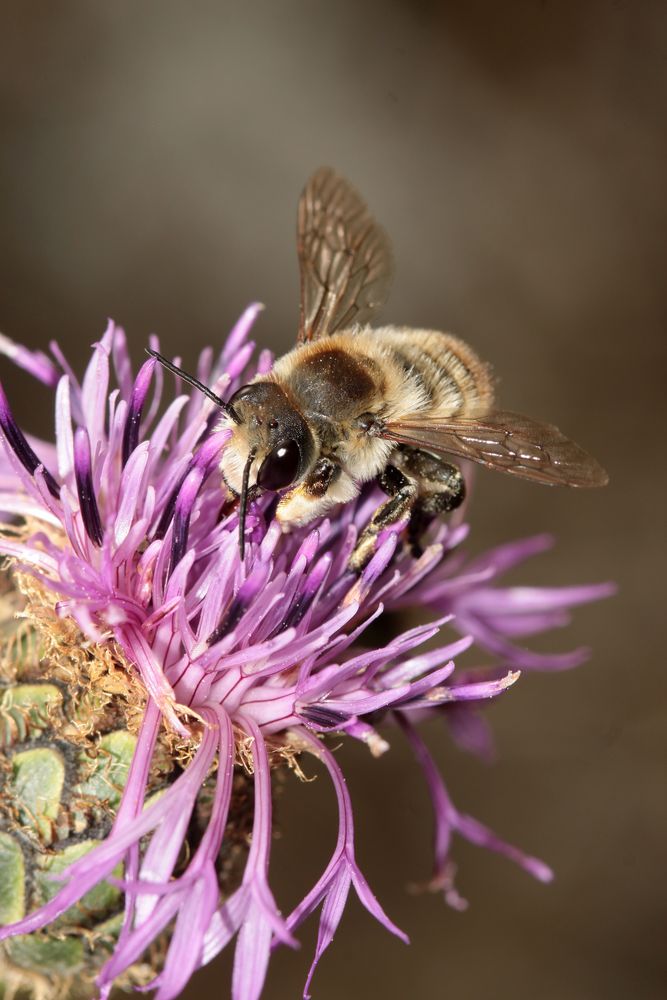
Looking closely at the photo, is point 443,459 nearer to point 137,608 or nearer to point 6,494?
point 137,608

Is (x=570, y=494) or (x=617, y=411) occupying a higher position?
(x=617, y=411)

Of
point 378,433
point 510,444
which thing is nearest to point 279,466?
point 378,433

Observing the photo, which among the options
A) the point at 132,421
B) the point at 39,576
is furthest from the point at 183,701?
the point at 132,421

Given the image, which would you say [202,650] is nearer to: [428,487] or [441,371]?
[428,487]

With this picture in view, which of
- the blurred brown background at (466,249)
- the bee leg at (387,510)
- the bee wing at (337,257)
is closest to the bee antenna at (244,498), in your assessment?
the bee leg at (387,510)

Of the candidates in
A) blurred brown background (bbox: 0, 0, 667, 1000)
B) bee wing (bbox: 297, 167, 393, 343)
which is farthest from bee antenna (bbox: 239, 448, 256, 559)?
blurred brown background (bbox: 0, 0, 667, 1000)

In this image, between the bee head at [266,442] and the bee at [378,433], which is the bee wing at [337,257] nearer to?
the bee at [378,433]
